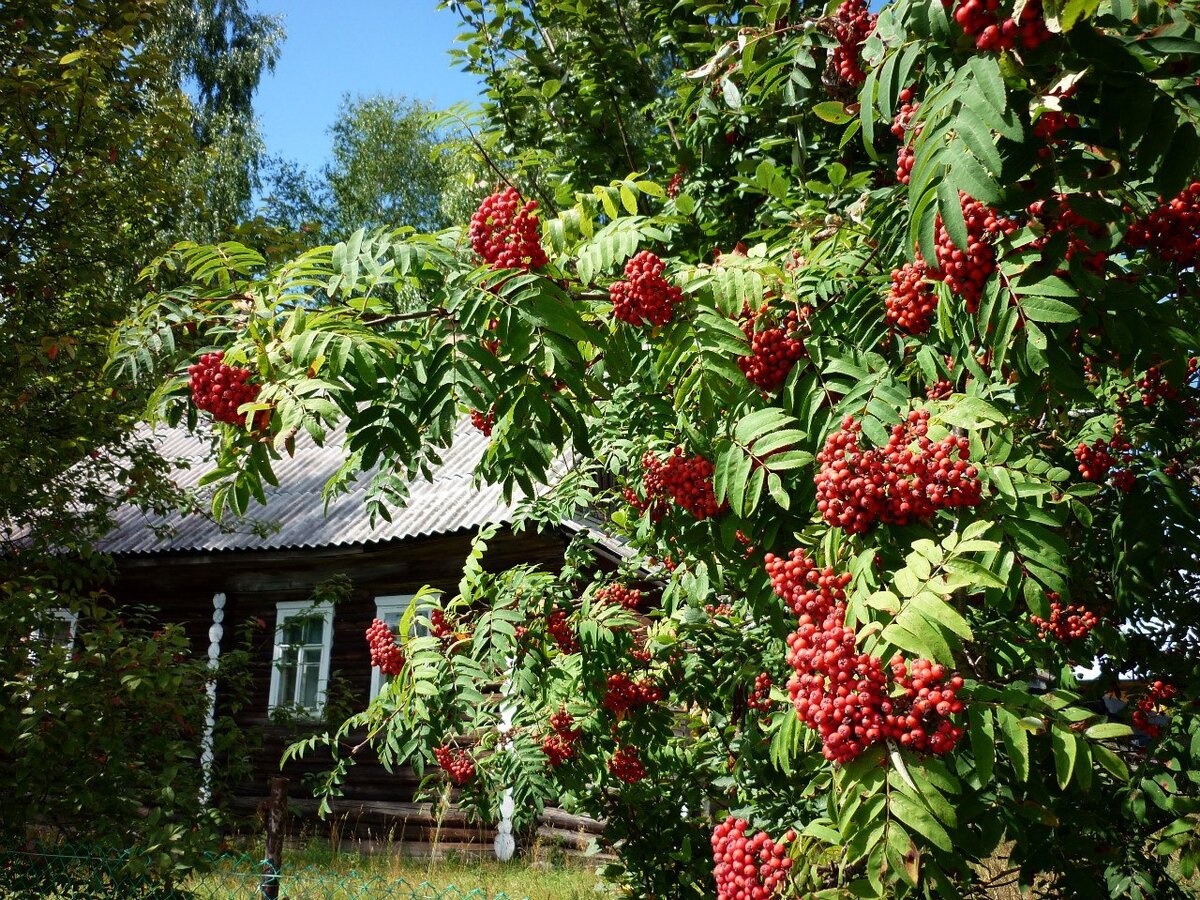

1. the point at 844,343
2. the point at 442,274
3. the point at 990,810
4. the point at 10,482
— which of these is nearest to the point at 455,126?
the point at 442,274

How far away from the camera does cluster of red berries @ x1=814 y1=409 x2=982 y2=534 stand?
1.92m

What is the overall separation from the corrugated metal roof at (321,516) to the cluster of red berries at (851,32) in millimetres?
7165

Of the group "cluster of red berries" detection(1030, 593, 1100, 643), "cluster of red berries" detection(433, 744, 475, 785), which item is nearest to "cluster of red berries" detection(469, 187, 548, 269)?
"cluster of red berries" detection(1030, 593, 1100, 643)

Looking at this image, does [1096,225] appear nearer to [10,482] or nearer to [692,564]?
[692,564]

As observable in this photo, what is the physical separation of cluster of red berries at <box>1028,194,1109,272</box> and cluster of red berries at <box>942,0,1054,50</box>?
1.06 feet

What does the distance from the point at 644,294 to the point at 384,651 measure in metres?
3.20

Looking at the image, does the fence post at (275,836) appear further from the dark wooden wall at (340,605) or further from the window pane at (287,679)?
the window pane at (287,679)

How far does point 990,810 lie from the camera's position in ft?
7.55

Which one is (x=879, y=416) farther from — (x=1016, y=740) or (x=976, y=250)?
(x=1016, y=740)

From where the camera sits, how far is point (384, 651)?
496cm

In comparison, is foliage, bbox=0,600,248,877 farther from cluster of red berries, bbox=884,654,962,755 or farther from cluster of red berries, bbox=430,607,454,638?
cluster of red berries, bbox=884,654,962,755

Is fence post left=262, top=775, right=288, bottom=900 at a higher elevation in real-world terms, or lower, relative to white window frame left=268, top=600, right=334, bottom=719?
lower

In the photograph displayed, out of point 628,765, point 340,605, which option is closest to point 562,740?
point 628,765

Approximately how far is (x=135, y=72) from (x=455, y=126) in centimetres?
376
